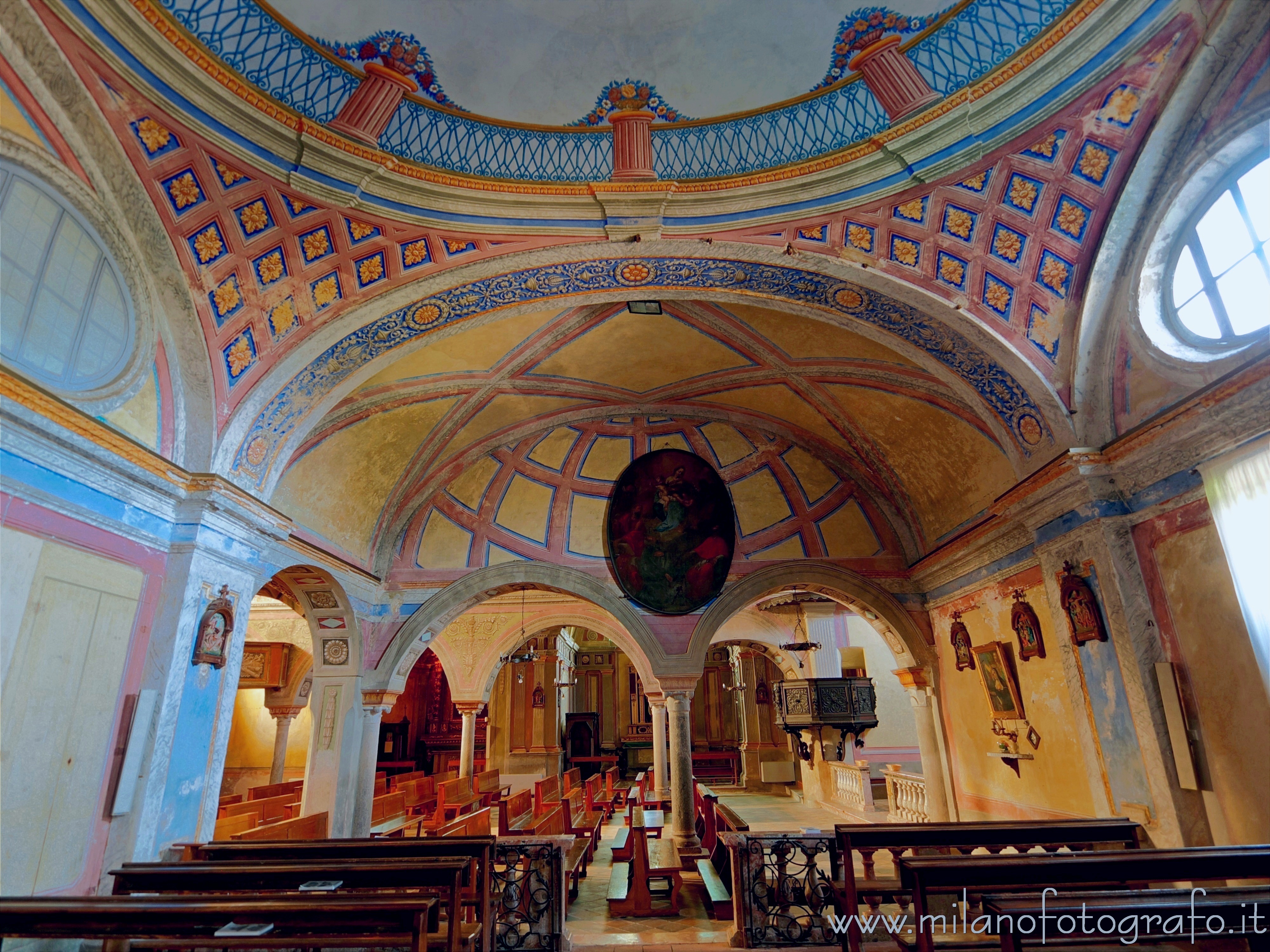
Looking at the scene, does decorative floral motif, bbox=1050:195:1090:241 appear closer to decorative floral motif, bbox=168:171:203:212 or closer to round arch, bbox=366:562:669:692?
decorative floral motif, bbox=168:171:203:212

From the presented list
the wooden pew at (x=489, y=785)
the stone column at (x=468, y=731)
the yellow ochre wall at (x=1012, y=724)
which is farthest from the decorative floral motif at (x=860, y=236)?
the stone column at (x=468, y=731)

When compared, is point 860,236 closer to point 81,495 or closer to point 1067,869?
point 1067,869

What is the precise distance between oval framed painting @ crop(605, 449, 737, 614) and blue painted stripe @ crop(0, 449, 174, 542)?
6735 millimetres

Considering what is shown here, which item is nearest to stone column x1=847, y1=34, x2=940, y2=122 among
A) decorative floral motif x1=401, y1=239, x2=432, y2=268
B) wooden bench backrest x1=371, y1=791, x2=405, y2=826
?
decorative floral motif x1=401, y1=239, x2=432, y2=268

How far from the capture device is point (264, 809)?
11594mm

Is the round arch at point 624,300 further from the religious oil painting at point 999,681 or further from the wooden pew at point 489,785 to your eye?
the wooden pew at point 489,785

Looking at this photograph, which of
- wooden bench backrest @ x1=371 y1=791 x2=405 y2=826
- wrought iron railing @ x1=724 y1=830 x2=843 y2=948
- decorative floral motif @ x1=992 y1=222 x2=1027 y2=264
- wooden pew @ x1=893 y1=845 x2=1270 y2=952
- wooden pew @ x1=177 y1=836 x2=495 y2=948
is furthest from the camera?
→ wooden bench backrest @ x1=371 y1=791 x2=405 y2=826

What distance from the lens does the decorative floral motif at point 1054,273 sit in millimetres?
6309

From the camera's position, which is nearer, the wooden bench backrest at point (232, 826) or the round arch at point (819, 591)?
the wooden bench backrest at point (232, 826)

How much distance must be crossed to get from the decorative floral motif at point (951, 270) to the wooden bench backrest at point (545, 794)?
10420 millimetres

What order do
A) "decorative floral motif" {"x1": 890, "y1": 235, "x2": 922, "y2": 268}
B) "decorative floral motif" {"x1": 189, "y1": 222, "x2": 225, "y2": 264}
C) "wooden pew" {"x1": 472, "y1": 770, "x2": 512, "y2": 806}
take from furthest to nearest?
"wooden pew" {"x1": 472, "y1": 770, "x2": 512, "y2": 806}, "decorative floral motif" {"x1": 890, "y1": 235, "x2": 922, "y2": 268}, "decorative floral motif" {"x1": 189, "y1": 222, "x2": 225, "y2": 264}

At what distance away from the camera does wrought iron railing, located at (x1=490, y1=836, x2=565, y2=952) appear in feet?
17.8

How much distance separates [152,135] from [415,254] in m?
2.22

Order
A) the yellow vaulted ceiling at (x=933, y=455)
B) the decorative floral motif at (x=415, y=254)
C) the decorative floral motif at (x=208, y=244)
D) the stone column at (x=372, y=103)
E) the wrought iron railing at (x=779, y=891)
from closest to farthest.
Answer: the wrought iron railing at (x=779, y=891) < the decorative floral motif at (x=208, y=244) < the stone column at (x=372, y=103) < the decorative floral motif at (x=415, y=254) < the yellow vaulted ceiling at (x=933, y=455)
